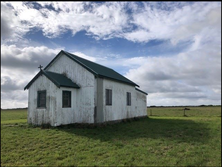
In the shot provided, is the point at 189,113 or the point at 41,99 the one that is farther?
the point at 189,113

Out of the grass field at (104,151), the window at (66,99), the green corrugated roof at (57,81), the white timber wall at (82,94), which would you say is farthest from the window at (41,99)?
the grass field at (104,151)

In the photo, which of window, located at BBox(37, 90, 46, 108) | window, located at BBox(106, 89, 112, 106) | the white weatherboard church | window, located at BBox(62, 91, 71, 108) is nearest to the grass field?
the white weatherboard church

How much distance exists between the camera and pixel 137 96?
2312 centimetres

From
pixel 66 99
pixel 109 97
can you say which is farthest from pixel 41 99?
pixel 109 97

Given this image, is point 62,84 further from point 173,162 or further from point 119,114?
point 173,162

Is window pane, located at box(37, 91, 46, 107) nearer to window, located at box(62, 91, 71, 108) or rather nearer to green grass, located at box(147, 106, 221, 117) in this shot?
window, located at box(62, 91, 71, 108)

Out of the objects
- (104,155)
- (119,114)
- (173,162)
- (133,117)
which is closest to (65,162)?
(104,155)

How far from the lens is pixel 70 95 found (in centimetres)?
1519

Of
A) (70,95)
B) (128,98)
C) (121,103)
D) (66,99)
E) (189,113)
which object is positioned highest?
(70,95)

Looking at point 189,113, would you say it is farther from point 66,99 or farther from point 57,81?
point 57,81

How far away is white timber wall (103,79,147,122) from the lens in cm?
1659

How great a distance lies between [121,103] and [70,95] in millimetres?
5690

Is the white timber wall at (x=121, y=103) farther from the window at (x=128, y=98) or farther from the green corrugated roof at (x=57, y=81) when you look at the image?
the green corrugated roof at (x=57, y=81)

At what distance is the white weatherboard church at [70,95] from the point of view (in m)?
14.2
